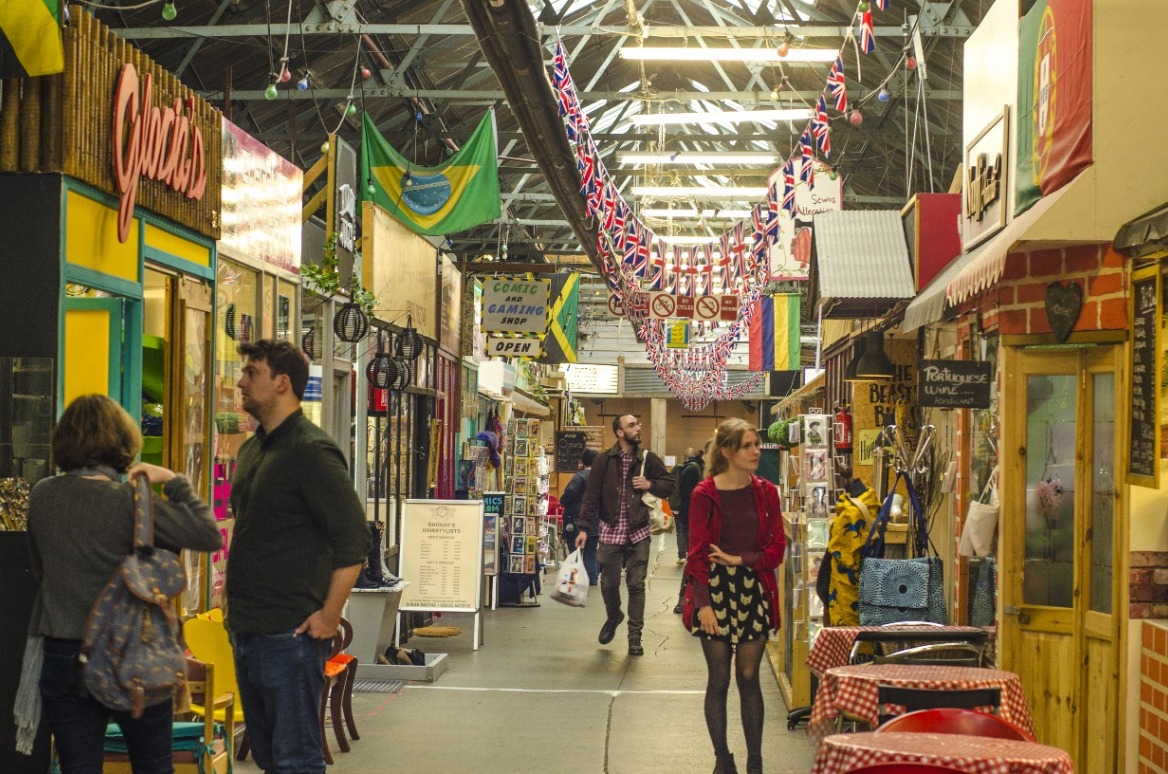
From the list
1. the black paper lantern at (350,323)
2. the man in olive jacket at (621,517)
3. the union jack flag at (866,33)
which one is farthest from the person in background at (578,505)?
the union jack flag at (866,33)

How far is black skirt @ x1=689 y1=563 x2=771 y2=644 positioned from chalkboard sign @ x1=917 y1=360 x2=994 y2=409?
1306 millimetres

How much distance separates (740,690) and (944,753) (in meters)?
2.91

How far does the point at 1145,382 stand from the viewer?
17.5ft

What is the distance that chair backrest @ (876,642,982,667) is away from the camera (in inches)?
205

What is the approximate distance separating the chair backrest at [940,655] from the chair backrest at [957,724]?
1339 millimetres

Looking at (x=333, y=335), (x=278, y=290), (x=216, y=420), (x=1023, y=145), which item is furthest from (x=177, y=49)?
(x=1023, y=145)

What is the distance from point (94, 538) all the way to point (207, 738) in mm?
1339

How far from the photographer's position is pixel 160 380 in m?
6.87

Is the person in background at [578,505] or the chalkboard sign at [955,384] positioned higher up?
the chalkboard sign at [955,384]

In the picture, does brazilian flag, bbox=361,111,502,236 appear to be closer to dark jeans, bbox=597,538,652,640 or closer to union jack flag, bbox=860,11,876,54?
dark jeans, bbox=597,538,652,640

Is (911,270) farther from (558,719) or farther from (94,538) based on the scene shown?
(94,538)

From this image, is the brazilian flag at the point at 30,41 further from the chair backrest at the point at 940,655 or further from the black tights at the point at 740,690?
the chair backrest at the point at 940,655

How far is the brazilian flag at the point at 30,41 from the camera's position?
4.95m

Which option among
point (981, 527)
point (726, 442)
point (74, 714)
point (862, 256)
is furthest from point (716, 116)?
point (74, 714)
